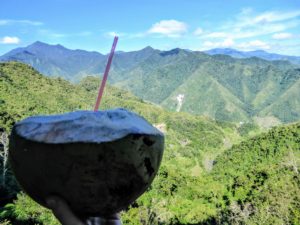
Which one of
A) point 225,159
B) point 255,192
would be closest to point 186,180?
point 255,192

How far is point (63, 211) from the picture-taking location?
254 cm

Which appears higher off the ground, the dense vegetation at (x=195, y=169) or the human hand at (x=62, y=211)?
the human hand at (x=62, y=211)

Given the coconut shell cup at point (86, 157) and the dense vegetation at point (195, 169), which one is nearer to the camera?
the coconut shell cup at point (86, 157)

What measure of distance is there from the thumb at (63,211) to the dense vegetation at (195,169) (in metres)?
22.6

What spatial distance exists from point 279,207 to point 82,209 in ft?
113

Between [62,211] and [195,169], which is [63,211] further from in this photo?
[195,169]

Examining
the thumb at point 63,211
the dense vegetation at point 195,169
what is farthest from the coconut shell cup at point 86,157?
the dense vegetation at point 195,169

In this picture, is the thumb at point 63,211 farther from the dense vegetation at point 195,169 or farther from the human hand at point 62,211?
the dense vegetation at point 195,169

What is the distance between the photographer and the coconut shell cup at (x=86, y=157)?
242cm

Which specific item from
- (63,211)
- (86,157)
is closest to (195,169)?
(63,211)

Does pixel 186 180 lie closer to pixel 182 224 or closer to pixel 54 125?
pixel 182 224

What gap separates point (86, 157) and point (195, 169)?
11247 centimetres

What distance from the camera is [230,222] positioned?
38.7 m

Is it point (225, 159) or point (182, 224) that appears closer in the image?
point (182, 224)
